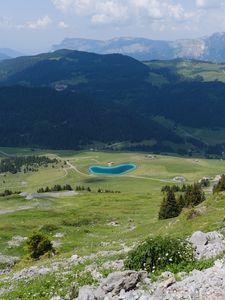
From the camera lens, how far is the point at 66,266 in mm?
38125

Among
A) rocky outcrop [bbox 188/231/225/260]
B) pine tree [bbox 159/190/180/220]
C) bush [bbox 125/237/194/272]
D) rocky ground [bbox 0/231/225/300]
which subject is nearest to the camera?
rocky ground [bbox 0/231/225/300]

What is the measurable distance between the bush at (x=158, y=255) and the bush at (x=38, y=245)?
2987 cm

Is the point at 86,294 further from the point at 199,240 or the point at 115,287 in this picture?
the point at 199,240

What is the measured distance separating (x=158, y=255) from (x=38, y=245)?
3201cm

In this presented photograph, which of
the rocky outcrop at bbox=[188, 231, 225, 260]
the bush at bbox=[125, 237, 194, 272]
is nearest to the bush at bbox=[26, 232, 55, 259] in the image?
the rocky outcrop at bbox=[188, 231, 225, 260]

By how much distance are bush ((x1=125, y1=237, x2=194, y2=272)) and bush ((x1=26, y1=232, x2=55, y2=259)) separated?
2987 centimetres

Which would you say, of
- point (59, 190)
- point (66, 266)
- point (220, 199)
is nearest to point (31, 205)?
point (59, 190)

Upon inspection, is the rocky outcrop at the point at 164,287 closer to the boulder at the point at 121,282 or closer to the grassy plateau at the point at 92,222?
the boulder at the point at 121,282

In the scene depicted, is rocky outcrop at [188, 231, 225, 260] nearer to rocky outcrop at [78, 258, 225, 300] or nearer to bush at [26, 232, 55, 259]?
rocky outcrop at [78, 258, 225, 300]

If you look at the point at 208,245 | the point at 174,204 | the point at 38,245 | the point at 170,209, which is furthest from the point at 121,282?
the point at 174,204

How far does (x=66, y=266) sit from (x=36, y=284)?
338 inches

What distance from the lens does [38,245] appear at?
54531 millimetres

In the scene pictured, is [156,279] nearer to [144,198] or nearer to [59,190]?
[144,198]

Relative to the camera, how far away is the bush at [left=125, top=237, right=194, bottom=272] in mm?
24719
